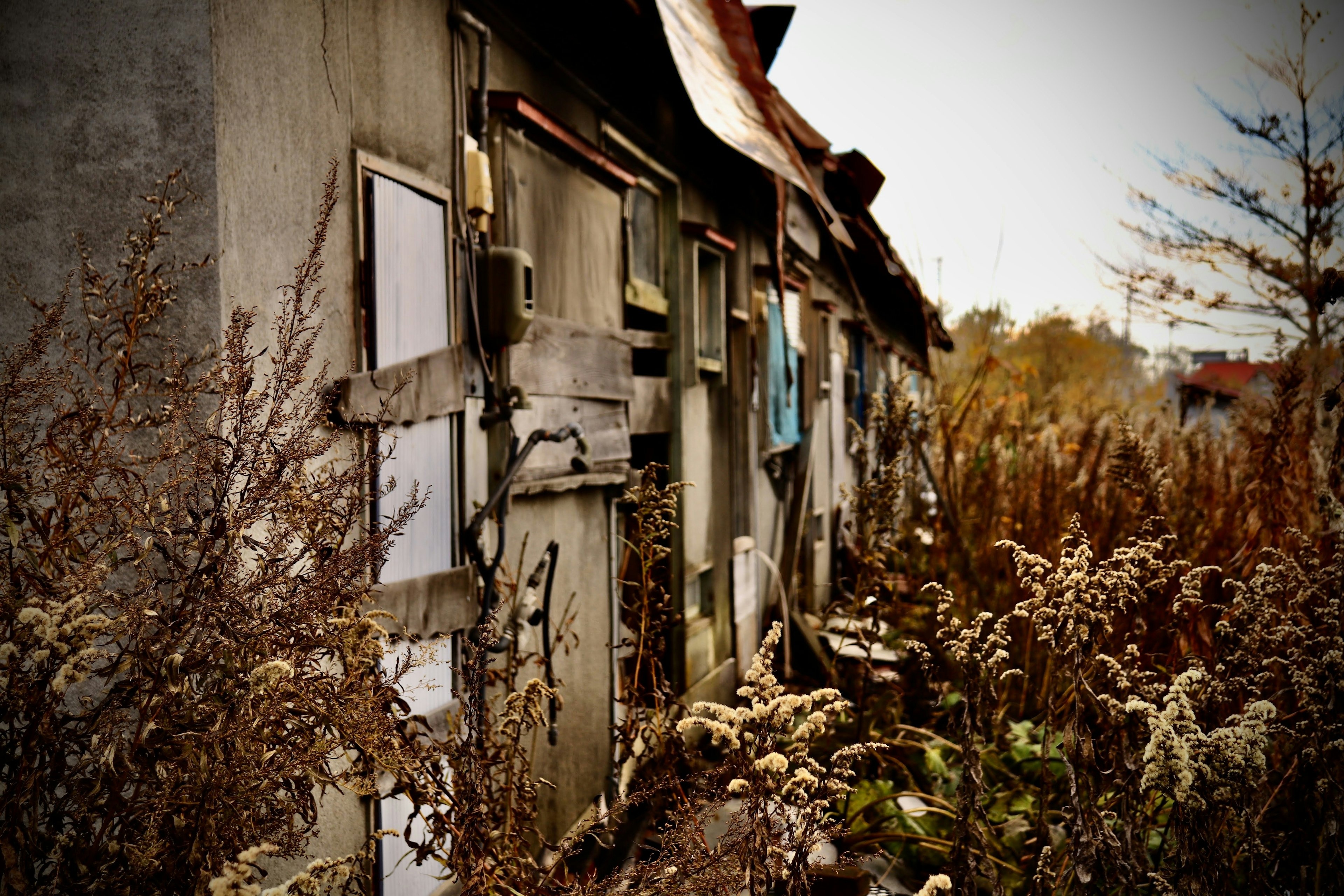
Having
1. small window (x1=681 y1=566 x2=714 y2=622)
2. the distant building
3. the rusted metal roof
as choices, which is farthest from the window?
the distant building

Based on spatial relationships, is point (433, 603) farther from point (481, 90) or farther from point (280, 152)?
point (481, 90)

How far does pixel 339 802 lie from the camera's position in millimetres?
2426

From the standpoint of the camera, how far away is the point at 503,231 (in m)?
3.46

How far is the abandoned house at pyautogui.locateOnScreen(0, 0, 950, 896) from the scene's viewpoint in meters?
2.11

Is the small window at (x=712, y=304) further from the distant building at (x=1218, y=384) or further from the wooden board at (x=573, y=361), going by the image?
the distant building at (x=1218, y=384)

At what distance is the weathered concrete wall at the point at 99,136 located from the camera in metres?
2.03

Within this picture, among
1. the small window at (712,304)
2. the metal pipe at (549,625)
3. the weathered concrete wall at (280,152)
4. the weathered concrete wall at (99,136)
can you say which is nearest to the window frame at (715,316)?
the small window at (712,304)

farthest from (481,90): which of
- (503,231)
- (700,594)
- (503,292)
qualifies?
(700,594)

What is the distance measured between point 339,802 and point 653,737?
7.99 ft

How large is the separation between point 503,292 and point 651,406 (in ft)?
6.59

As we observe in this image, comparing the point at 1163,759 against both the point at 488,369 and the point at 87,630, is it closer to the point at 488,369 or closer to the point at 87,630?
the point at 87,630

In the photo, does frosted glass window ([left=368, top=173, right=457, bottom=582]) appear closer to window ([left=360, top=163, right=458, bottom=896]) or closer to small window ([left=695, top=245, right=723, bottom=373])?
window ([left=360, top=163, right=458, bottom=896])

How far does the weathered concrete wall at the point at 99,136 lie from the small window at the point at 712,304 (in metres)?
4.23

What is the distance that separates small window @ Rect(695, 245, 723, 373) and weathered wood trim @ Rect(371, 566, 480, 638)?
325cm
